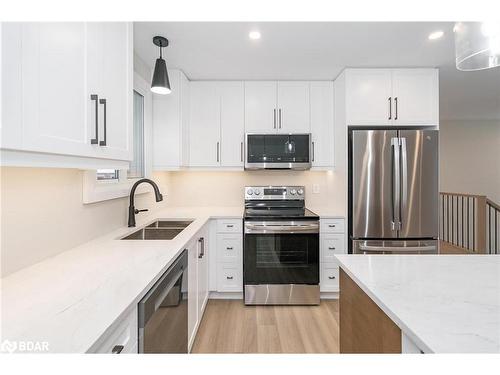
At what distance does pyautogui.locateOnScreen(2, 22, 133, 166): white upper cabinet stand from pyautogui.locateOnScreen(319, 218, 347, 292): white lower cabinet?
6.74 ft

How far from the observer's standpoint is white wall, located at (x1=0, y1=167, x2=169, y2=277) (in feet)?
3.80

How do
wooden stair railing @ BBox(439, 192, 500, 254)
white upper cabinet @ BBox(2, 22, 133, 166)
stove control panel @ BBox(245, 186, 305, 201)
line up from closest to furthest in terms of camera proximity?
white upper cabinet @ BBox(2, 22, 133, 166) < stove control panel @ BBox(245, 186, 305, 201) < wooden stair railing @ BBox(439, 192, 500, 254)

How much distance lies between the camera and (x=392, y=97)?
9.32 ft

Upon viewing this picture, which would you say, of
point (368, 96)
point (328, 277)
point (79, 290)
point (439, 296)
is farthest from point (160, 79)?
point (328, 277)

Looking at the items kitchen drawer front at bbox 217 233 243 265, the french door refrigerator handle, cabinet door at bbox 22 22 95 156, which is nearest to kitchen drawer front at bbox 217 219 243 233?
kitchen drawer front at bbox 217 233 243 265

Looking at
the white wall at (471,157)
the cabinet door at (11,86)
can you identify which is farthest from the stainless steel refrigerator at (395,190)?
the white wall at (471,157)

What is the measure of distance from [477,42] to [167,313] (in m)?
1.78

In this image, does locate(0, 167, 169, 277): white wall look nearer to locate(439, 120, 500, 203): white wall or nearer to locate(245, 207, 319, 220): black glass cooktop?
locate(245, 207, 319, 220): black glass cooktop

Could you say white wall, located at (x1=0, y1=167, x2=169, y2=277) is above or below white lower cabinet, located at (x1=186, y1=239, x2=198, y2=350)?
above

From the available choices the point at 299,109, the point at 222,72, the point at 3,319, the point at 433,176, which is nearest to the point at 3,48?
the point at 3,319

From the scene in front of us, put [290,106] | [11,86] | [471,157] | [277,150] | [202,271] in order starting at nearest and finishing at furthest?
[11,86] < [202,271] < [277,150] < [290,106] < [471,157]

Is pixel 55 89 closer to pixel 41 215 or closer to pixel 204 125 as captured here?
pixel 41 215

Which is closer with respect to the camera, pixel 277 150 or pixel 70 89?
pixel 70 89
